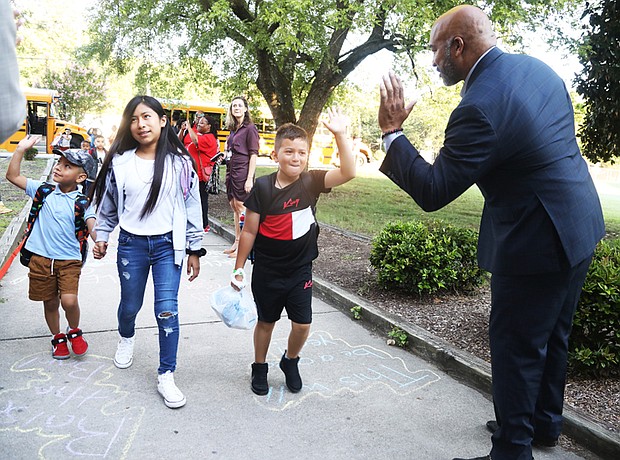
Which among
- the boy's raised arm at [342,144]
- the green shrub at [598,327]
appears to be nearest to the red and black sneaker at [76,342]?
the boy's raised arm at [342,144]

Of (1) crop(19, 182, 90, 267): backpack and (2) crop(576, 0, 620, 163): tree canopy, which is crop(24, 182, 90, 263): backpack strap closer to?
(1) crop(19, 182, 90, 267): backpack

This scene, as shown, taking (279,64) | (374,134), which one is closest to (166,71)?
(279,64)

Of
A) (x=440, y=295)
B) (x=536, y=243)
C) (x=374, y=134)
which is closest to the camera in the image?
(x=536, y=243)

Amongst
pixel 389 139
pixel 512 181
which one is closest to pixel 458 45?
pixel 389 139

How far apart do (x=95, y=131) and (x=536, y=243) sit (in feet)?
51.0

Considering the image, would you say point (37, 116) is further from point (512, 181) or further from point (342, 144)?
point (512, 181)

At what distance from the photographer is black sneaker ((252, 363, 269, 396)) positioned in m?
3.52

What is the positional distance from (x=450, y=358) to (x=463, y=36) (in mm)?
2438

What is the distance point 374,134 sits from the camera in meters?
47.4

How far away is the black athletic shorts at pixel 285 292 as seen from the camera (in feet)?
11.1

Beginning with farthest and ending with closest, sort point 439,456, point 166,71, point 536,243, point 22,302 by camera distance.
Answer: point 166,71 < point 22,302 < point 439,456 < point 536,243

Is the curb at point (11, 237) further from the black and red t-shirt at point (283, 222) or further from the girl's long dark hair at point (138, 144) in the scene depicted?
the black and red t-shirt at point (283, 222)

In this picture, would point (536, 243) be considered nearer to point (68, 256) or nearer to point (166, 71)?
point (68, 256)

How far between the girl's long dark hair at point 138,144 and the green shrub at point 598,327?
275 centimetres
